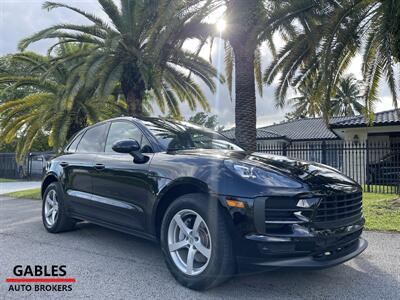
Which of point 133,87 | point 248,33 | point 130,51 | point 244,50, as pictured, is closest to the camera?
point 248,33

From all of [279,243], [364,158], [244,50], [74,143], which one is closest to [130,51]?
[244,50]

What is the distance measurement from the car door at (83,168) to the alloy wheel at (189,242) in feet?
5.35

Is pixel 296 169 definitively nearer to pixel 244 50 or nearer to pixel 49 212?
pixel 49 212

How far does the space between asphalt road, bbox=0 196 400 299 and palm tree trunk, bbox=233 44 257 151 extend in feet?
15.1

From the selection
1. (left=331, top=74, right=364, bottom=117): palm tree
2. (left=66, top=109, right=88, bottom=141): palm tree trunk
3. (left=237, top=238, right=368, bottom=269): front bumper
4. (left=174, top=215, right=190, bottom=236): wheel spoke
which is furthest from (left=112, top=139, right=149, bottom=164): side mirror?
(left=331, top=74, right=364, bottom=117): palm tree

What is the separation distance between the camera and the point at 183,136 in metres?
4.24

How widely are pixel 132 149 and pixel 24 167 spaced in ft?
74.5

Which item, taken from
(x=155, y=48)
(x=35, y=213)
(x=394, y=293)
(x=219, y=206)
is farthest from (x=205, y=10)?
(x=394, y=293)

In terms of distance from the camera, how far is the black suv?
9.32 feet

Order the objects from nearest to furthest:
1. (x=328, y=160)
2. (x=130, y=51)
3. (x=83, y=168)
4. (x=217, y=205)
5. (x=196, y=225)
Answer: (x=217, y=205) < (x=196, y=225) < (x=83, y=168) < (x=130, y=51) < (x=328, y=160)

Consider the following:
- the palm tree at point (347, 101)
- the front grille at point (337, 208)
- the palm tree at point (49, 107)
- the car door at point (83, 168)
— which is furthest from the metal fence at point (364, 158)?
the palm tree at point (347, 101)

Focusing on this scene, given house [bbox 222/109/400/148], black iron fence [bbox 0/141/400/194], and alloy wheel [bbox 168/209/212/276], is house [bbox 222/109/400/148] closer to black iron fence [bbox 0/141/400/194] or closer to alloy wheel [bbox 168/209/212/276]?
black iron fence [bbox 0/141/400/194]

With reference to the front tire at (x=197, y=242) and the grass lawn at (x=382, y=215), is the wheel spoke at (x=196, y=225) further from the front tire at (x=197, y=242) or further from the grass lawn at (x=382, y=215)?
the grass lawn at (x=382, y=215)

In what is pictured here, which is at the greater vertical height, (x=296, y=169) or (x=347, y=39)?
(x=347, y=39)
